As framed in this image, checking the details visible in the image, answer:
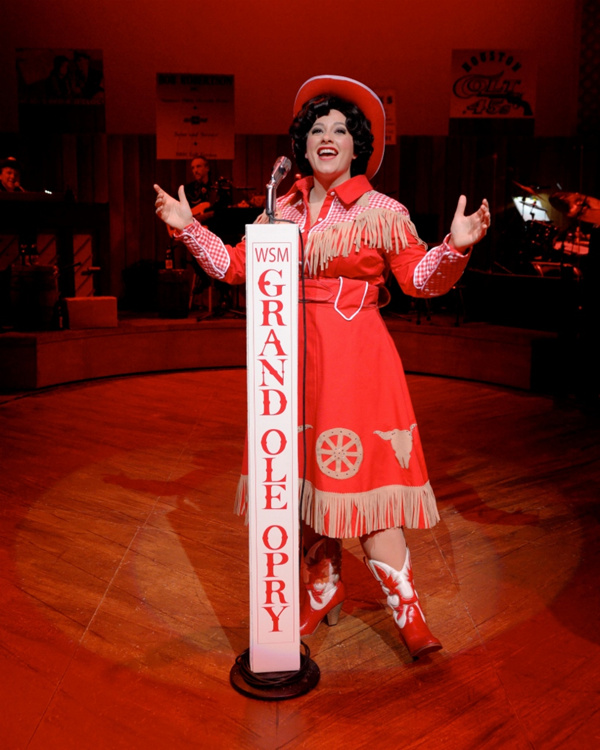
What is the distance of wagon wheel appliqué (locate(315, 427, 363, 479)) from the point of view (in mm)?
1828

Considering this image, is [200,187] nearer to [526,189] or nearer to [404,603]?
[526,189]

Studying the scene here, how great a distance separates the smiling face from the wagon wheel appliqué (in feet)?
2.08

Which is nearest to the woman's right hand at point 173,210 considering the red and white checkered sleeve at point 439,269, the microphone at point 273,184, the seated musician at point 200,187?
the microphone at point 273,184

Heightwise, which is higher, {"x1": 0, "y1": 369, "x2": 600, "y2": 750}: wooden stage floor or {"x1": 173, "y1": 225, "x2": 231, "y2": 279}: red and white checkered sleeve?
{"x1": 173, "y1": 225, "x2": 231, "y2": 279}: red and white checkered sleeve

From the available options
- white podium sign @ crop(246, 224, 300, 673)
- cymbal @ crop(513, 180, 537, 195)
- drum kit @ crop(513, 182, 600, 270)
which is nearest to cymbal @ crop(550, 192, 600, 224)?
drum kit @ crop(513, 182, 600, 270)

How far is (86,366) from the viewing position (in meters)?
5.45

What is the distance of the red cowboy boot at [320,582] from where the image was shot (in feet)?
6.64

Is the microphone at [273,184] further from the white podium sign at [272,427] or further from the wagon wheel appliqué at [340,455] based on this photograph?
the wagon wheel appliqué at [340,455]

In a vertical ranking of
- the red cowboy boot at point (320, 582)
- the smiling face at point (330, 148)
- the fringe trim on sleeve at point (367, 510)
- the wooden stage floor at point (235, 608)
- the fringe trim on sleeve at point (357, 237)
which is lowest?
the wooden stage floor at point (235, 608)

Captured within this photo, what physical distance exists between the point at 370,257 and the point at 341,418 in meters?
0.40

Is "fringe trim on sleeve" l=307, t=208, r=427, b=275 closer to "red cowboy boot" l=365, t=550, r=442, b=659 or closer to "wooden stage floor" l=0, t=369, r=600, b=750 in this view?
"red cowboy boot" l=365, t=550, r=442, b=659

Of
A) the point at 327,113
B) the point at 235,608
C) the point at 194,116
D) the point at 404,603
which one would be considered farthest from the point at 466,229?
the point at 194,116

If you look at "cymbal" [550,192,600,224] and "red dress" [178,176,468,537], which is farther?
"cymbal" [550,192,600,224]

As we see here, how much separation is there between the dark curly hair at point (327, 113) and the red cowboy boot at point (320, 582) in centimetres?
103
